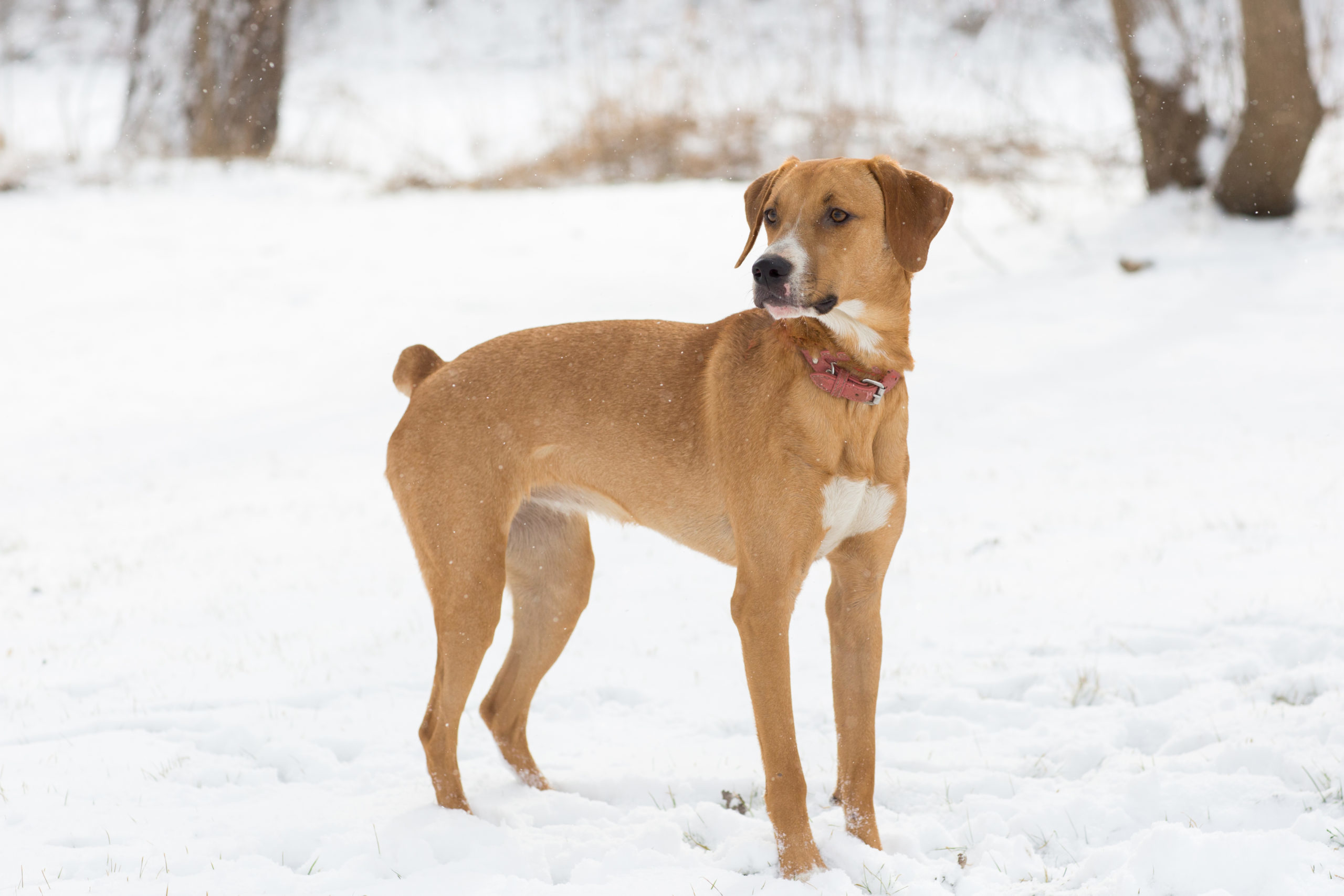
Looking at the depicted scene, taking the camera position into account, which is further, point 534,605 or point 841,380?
point 534,605

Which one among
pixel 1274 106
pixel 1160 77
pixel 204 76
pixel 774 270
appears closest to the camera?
pixel 774 270

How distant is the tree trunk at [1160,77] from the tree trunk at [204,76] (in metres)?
9.44

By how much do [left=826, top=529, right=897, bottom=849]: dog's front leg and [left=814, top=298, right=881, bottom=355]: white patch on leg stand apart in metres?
0.57

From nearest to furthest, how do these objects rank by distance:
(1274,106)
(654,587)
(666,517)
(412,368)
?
(666,517), (412,368), (654,587), (1274,106)

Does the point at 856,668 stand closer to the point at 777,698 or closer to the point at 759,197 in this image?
the point at 777,698

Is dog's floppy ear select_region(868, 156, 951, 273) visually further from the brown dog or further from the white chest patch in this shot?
the white chest patch

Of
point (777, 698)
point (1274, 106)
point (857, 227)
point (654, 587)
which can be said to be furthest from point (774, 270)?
point (1274, 106)

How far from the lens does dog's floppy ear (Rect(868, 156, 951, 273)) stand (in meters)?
3.18

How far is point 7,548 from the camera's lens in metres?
6.75

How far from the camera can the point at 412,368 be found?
392 cm

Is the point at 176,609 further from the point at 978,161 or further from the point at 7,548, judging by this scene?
the point at 978,161

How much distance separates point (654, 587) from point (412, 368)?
2395mm

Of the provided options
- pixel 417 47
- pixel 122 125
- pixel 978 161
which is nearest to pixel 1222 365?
pixel 978 161

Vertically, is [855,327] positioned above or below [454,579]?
above
